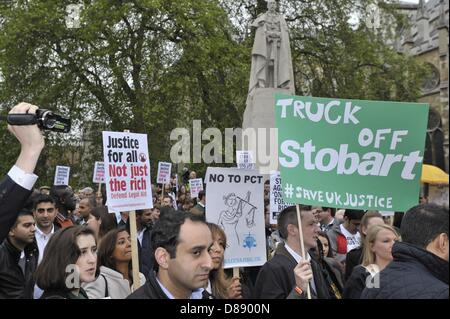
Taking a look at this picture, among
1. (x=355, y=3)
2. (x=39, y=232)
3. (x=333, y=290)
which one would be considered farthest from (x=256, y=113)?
(x=355, y=3)

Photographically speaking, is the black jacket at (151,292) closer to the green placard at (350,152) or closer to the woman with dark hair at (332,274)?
the green placard at (350,152)

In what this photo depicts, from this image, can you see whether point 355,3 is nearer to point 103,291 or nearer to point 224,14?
point 224,14

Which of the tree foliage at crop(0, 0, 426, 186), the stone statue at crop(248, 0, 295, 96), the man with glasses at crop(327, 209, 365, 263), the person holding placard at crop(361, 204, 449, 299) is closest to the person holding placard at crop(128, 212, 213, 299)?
the person holding placard at crop(361, 204, 449, 299)

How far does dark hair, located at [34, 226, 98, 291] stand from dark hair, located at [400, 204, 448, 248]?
1.75 metres

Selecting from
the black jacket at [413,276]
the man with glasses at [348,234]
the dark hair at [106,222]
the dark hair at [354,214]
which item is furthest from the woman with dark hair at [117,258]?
the dark hair at [354,214]

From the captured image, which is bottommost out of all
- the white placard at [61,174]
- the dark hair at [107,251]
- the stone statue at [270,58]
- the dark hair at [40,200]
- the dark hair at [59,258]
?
the dark hair at [107,251]

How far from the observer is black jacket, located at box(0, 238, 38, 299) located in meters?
3.72

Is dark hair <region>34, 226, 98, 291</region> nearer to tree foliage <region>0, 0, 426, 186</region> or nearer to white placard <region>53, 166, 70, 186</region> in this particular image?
white placard <region>53, 166, 70, 186</region>

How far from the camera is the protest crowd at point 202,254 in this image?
2.57 metres

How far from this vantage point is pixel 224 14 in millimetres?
20266

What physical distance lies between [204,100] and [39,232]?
15390 millimetres

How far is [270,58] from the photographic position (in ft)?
43.0

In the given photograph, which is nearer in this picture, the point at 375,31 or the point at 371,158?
the point at 371,158
